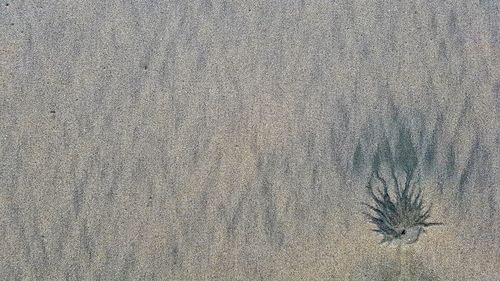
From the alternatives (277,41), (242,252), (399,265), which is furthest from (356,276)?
(277,41)

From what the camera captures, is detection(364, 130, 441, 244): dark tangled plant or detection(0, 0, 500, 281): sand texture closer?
detection(364, 130, 441, 244): dark tangled plant

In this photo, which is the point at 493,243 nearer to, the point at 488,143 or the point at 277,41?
the point at 488,143

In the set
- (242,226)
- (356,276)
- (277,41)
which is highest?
(277,41)

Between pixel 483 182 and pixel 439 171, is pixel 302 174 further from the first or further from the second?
pixel 483 182

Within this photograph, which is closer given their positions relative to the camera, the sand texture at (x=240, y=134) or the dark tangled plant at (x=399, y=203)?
the dark tangled plant at (x=399, y=203)

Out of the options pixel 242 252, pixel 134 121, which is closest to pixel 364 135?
pixel 242 252

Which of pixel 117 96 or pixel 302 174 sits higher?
pixel 117 96

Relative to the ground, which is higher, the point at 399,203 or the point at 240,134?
the point at 240,134

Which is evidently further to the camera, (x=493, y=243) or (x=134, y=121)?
(x=134, y=121)

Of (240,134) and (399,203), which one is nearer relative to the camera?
(399,203)
